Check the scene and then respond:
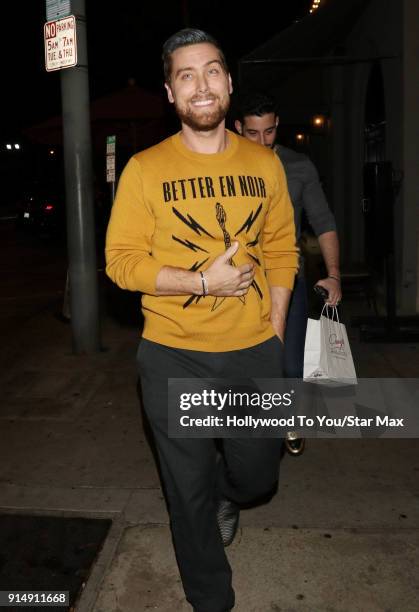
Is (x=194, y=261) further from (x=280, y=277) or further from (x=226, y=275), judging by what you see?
(x=280, y=277)

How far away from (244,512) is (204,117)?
6.85 feet

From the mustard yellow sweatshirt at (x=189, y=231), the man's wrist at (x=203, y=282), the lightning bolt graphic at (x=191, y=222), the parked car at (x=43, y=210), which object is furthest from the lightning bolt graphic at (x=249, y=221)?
the parked car at (x=43, y=210)

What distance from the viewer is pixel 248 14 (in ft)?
90.1

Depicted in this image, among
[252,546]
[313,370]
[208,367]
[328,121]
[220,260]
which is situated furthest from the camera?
[328,121]

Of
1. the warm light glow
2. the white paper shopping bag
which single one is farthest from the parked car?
the white paper shopping bag

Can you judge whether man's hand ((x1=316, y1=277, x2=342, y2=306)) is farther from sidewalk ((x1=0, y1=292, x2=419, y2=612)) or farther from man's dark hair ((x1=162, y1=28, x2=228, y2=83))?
man's dark hair ((x1=162, y1=28, x2=228, y2=83))

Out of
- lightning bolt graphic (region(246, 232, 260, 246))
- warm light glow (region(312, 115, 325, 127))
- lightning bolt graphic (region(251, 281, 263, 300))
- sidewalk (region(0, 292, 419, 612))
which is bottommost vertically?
sidewalk (region(0, 292, 419, 612))

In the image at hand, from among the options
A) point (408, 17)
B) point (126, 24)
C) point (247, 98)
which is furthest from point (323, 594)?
point (126, 24)

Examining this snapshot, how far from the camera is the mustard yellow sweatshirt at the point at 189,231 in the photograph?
2.48 meters

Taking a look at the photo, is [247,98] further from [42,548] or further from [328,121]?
[328,121]

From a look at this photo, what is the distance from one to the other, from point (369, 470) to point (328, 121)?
35.3ft

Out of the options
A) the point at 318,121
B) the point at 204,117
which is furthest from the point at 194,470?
the point at 318,121

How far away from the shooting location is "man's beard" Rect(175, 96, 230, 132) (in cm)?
252

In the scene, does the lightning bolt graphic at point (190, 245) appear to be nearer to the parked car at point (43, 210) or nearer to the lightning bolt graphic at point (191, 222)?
the lightning bolt graphic at point (191, 222)
